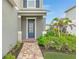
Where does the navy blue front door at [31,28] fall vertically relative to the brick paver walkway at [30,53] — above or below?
above

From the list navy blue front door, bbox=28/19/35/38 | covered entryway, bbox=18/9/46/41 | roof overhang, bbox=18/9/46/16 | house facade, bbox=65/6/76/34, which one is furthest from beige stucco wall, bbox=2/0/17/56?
navy blue front door, bbox=28/19/35/38

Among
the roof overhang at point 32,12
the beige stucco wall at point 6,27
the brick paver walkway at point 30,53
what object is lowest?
the brick paver walkway at point 30,53

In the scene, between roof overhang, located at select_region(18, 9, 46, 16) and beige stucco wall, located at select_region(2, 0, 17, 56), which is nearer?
beige stucco wall, located at select_region(2, 0, 17, 56)

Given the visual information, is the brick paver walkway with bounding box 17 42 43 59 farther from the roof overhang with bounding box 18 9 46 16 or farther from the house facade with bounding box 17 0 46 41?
the house facade with bounding box 17 0 46 41

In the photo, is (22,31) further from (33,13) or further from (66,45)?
(66,45)

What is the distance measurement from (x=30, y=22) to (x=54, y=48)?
9.55m

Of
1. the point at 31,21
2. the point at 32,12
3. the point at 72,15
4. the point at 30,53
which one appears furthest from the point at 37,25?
the point at 30,53

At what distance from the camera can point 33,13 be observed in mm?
22391

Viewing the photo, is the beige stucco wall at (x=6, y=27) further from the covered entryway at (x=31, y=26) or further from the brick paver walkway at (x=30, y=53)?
the covered entryway at (x=31, y=26)

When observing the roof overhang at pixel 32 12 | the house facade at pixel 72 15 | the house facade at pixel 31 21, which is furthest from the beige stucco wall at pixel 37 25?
the house facade at pixel 72 15

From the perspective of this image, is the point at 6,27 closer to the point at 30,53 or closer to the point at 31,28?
the point at 30,53

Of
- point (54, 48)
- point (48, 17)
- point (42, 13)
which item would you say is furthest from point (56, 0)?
point (54, 48)

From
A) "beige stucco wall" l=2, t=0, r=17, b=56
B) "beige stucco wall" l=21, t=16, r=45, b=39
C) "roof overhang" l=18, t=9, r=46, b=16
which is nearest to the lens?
"beige stucco wall" l=2, t=0, r=17, b=56

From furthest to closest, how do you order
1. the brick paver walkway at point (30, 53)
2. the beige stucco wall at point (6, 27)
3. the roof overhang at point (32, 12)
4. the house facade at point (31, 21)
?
the house facade at point (31, 21) → the roof overhang at point (32, 12) → the brick paver walkway at point (30, 53) → the beige stucco wall at point (6, 27)
